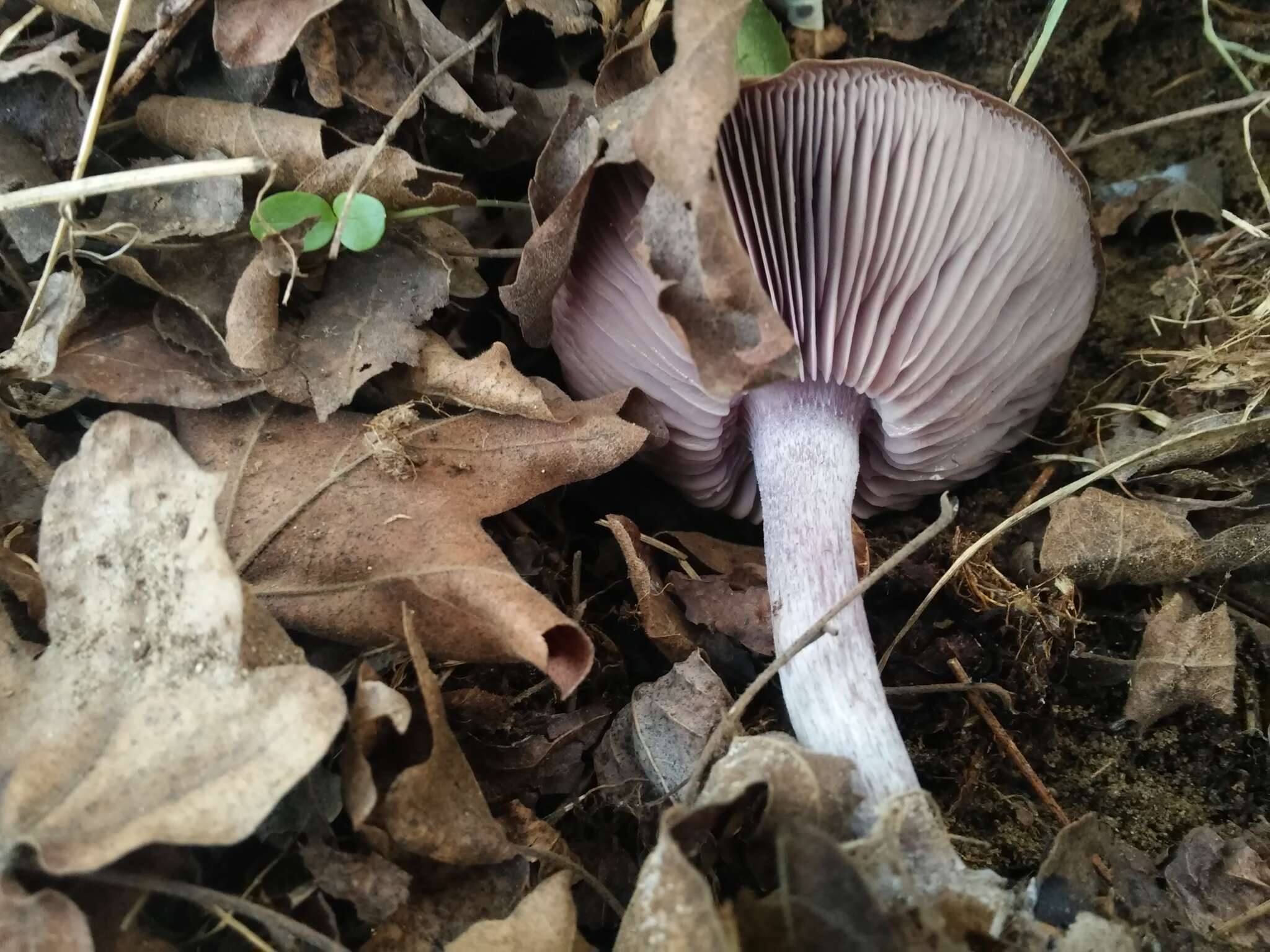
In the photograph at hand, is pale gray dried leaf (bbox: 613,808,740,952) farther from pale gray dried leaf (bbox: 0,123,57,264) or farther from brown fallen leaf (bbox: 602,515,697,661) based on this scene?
pale gray dried leaf (bbox: 0,123,57,264)

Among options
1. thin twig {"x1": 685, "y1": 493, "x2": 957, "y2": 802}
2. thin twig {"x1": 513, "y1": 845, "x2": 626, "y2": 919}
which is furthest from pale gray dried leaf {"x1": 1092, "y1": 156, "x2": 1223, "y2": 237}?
thin twig {"x1": 513, "y1": 845, "x2": 626, "y2": 919}

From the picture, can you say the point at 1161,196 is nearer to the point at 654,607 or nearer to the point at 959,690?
the point at 959,690

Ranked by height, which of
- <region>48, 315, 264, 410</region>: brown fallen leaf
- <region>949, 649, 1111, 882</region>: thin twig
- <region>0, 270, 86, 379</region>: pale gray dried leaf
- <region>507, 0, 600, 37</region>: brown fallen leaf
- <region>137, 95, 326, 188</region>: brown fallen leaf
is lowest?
<region>949, 649, 1111, 882</region>: thin twig

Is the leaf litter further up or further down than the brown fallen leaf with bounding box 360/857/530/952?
further up

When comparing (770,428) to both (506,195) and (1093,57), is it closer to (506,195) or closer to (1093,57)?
(506,195)

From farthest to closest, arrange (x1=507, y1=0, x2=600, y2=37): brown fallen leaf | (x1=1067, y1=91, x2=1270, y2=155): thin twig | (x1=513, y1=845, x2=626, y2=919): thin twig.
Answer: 1. (x1=1067, y1=91, x2=1270, y2=155): thin twig
2. (x1=507, y1=0, x2=600, y2=37): brown fallen leaf
3. (x1=513, y1=845, x2=626, y2=919): thin twig

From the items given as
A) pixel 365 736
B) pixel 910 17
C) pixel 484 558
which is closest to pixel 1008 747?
pixel 484 558

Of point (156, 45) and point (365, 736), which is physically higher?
point (156, 45)
